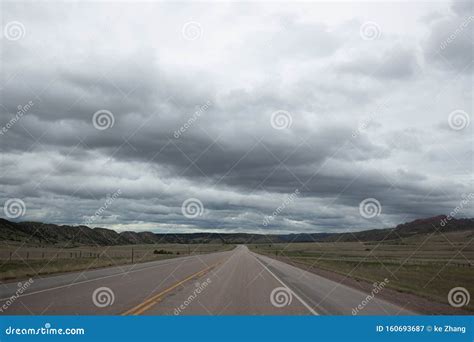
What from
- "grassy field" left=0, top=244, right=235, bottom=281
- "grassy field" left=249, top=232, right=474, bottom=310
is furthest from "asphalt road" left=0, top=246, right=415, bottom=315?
"grassy field" left=0, top=244, right=235, bottom=281

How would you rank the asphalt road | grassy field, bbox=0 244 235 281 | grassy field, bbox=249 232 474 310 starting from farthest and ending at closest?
1. grassy field, bbox=0 244 235 281
2. grassy field, bbox=249 232 474 310
3. the asphalt road

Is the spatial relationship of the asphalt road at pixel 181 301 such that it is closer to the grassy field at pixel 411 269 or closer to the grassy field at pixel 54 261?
the grassy field at pixel 411 269

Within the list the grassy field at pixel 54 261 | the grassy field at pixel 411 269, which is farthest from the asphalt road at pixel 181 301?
the grassy field at pixel 54 261

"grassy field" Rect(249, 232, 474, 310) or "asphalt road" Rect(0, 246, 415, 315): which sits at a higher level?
"grassy field" Rect(249, 232, 474, 310)

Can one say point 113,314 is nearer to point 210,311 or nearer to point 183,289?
point 210,311

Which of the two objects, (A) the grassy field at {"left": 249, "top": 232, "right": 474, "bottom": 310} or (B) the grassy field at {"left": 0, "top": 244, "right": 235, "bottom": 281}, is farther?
(B) the grassy field at {"left": 0, "top": 244, "right": 235, "bottom": 281}

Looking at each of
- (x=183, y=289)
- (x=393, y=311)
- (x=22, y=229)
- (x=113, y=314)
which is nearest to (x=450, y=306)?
(x=393, y=311)

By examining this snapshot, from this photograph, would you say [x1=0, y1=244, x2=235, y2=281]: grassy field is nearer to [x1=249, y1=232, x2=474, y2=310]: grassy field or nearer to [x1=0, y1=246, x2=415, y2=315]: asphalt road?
[x1=0, y1=246, x2=415, y2=315]: asphalt road

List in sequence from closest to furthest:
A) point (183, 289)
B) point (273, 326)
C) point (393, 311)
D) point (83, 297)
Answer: point (273, 326)
point (393, 311)
point (83, 297)
point (183, 289)

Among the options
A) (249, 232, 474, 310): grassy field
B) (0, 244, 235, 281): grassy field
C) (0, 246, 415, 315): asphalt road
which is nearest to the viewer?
(0, 246, 415, 315): asphalt road

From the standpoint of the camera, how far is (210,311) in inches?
500

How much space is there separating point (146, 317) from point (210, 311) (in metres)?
2.02

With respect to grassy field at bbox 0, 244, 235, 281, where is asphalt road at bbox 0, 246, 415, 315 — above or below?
below

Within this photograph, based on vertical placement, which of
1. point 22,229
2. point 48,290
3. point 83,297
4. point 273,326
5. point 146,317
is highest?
point 22,229
